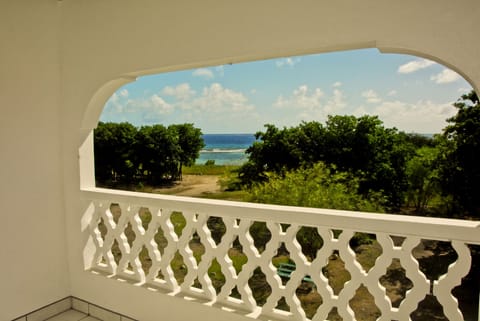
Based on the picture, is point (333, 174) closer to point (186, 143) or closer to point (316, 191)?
point (316, 191)

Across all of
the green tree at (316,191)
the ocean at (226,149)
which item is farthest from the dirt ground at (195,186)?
Result: the green tree at (316,191)

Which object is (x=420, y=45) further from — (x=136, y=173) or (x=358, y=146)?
(x=136, y=173)

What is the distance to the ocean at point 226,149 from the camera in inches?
303

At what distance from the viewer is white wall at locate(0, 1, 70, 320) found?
6.97 feet

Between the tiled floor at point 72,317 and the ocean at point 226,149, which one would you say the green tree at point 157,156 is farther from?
the tiled floor at point 72,317

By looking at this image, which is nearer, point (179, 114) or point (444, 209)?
point (444, 209)

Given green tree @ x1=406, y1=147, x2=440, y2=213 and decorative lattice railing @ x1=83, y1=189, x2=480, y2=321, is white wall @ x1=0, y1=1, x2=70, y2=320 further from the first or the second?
green tree @ x1=406, y1=147, x2=440, y2=213

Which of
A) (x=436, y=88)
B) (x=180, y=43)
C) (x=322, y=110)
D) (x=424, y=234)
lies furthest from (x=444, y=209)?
(x=180, y=43)

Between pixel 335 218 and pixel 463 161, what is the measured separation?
5097 millimetres

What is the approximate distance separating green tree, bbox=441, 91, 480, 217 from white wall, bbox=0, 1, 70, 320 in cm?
573

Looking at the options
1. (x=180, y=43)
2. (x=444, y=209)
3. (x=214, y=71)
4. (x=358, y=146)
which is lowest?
(x=444, y=209)

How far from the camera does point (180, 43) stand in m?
1.87

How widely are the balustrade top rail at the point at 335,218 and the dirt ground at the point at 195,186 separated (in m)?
4.73

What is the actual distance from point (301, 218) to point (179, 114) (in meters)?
10.5
